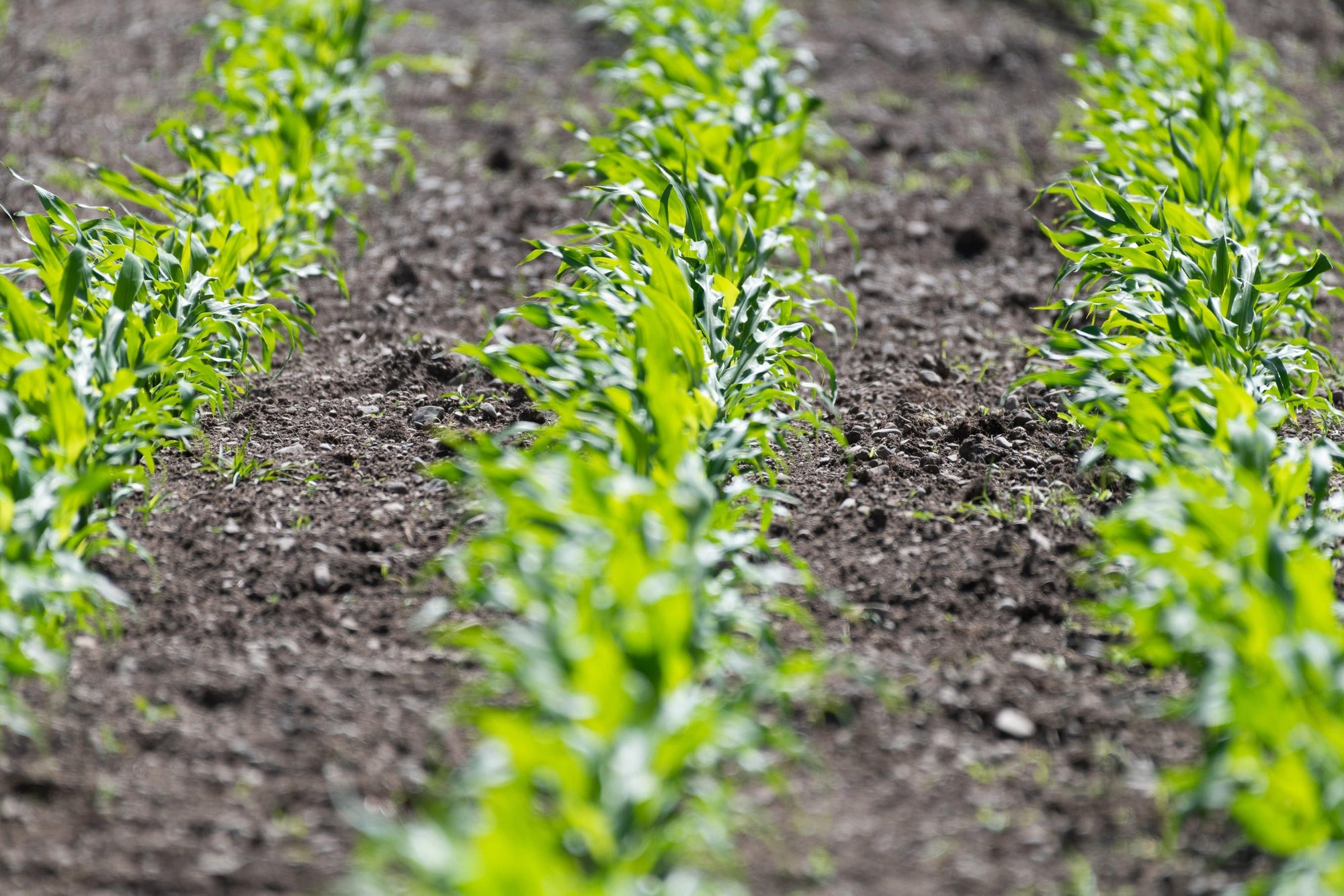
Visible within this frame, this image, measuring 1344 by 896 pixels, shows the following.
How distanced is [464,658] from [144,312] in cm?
138

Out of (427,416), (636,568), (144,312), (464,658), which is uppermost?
(636,568)

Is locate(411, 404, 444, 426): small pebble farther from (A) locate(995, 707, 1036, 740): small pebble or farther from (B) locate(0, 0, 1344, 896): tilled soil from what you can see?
(A) locate(995, 707, 1036, 740): small pebble

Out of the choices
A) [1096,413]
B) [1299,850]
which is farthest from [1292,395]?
[1299,850]

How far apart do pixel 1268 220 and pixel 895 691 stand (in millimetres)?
2694

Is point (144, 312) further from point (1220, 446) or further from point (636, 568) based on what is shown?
point (1220, 446)

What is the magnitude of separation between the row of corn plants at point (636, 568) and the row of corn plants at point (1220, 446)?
694 millimetres

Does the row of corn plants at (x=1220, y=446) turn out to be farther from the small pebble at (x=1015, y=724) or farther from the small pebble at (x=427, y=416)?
the small pebble at (x=427, y=416)

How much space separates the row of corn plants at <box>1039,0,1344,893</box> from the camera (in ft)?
6.91

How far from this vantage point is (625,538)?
235 centimetres

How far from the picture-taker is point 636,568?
2.24 m

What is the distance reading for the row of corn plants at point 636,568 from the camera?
1.97 meters

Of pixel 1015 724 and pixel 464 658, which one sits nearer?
pixel 1015 724

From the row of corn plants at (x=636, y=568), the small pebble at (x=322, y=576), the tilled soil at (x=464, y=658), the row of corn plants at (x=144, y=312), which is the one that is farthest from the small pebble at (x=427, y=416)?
the small pebble at (x=322, y=576)

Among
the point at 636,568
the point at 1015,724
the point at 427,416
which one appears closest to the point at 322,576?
the point at 427,416
